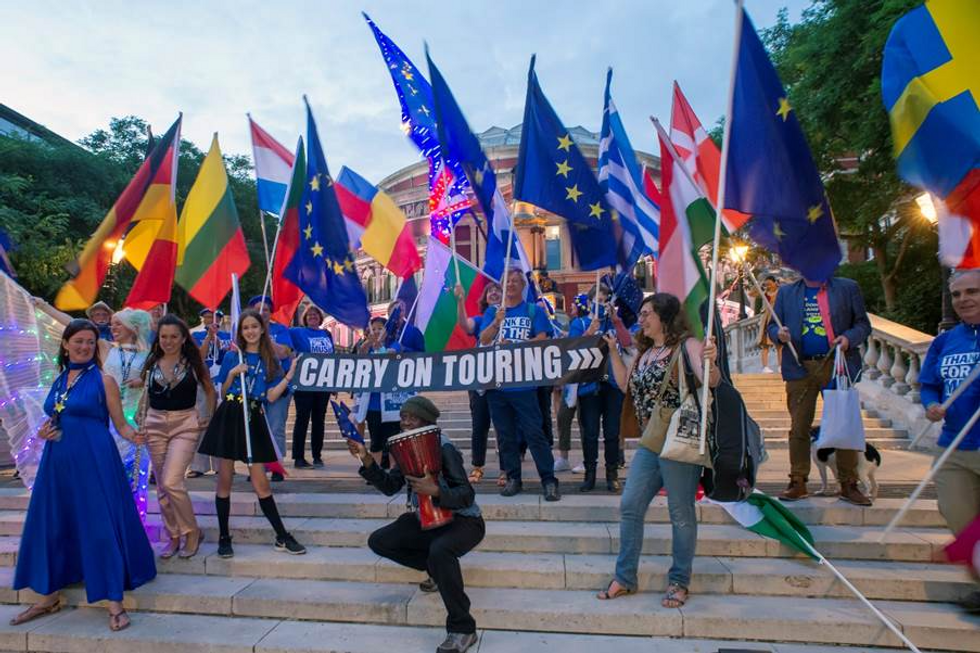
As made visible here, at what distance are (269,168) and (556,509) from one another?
5443 millimetres

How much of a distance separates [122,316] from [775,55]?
20845mm

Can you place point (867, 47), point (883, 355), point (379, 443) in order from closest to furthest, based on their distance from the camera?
point (379, 443), point (883, 355), point (867, 47)

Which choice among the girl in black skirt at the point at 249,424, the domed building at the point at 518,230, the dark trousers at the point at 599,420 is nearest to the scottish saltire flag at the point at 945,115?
the dark trousers at the point at 599,420

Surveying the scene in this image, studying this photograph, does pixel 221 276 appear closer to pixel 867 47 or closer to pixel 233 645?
pixel 233 645

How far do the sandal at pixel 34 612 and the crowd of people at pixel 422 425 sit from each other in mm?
11

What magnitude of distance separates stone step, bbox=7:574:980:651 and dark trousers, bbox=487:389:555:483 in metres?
1.49

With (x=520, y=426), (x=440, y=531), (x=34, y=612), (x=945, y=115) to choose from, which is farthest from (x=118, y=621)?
(x=945, y=115)

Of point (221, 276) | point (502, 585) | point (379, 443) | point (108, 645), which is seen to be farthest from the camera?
point (379, 443)

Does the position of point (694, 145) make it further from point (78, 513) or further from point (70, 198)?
point (70, 198)

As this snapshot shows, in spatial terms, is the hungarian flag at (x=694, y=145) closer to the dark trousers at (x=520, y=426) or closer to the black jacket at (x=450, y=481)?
the dark trousers at (x=520, y=426)

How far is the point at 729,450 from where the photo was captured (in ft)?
12.9

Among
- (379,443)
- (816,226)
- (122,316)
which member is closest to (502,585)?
(379,443)

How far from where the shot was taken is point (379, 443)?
7.33 m

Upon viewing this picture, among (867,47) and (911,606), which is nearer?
(911,606)
